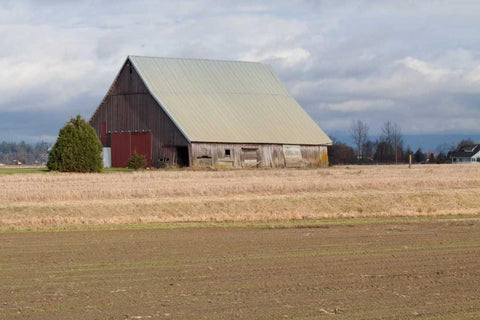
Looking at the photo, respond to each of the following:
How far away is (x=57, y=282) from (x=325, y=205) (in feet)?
58.6

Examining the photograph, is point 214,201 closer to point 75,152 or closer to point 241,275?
point 241,275

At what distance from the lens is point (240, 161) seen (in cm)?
6300

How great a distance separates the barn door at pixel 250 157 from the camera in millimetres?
63259

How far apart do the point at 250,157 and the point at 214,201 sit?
1326 inches

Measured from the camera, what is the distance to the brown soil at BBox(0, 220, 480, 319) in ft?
39.4

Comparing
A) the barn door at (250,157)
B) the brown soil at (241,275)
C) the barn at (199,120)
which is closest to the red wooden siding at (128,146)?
the barn at (199,120)

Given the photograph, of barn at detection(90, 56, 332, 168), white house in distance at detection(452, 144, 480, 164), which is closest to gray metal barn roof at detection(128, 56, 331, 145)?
barn at detection(90, 56, 332, 168)

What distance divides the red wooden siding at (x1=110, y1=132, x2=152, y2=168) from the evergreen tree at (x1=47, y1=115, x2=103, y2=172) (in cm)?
776

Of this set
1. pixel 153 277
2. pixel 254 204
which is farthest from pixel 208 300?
pixel 254 204

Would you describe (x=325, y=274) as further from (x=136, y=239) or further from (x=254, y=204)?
(x=254, y=204)

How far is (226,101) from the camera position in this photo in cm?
6644

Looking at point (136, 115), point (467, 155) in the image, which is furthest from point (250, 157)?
point (467, 155)

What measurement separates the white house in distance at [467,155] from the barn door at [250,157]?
276ft

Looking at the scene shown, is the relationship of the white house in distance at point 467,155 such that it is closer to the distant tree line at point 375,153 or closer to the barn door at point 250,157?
the distant tree line at point 375,153
